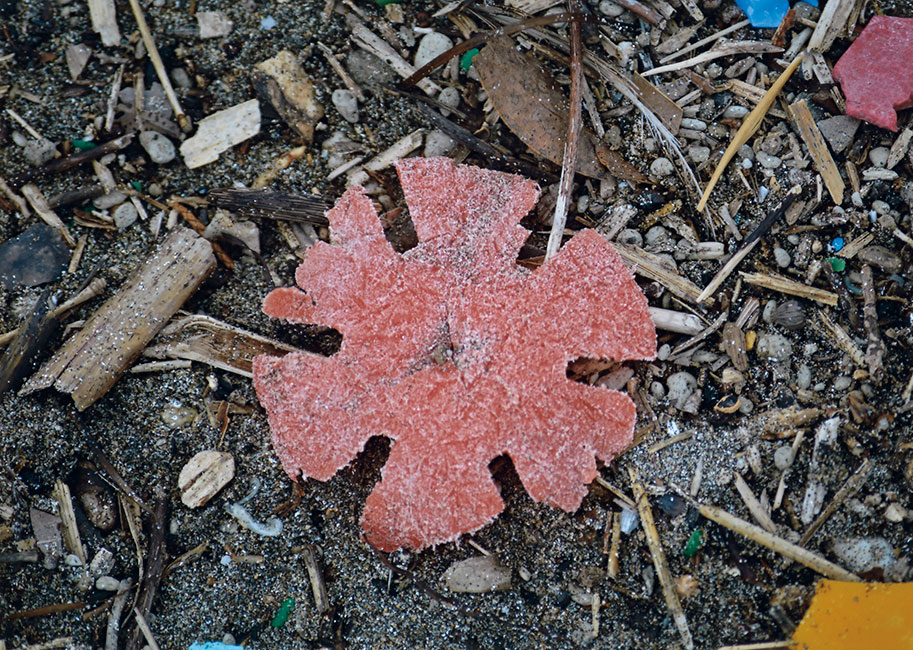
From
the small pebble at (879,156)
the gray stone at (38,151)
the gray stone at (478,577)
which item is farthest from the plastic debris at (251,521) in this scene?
the small pebble at (879,156)

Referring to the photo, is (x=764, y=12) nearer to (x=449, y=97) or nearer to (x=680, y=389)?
(x=449, y=97)

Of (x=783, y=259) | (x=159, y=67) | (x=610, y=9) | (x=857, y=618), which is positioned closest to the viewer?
(x=857, y=618)

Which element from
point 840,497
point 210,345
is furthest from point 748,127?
point 210,345

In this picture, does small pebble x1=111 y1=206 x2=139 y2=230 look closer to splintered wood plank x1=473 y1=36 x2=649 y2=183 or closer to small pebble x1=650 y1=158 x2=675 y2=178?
splintered wood plank x1=473 y1=36 x2=649 y2=183

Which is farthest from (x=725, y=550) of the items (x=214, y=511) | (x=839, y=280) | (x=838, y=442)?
(x=214, y=511)

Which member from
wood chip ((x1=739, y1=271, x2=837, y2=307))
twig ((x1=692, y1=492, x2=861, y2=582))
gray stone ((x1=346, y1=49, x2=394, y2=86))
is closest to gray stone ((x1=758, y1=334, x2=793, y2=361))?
wood chip ((x1=739, y1=271, x2=837, y2=307))

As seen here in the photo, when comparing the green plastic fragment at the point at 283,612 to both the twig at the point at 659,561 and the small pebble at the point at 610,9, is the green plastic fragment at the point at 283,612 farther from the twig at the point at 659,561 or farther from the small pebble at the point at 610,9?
the small pebble at the point at 610,9

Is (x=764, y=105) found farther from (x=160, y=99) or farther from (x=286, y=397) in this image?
(x=160, y=99)
